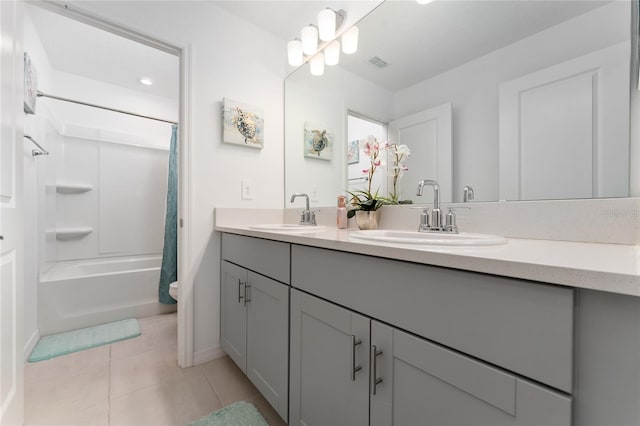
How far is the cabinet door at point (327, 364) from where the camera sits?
29.5 inches

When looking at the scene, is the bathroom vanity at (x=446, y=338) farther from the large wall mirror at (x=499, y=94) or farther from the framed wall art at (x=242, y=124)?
the framed wall art at (x=242, y=124)

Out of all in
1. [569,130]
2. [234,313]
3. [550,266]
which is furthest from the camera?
[234,313]

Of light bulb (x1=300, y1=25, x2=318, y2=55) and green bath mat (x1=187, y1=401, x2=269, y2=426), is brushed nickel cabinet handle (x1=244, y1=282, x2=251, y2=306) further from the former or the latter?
light bulb (x1=300, y1=25, x2=318, y2=55)

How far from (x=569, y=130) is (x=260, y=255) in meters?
1.23

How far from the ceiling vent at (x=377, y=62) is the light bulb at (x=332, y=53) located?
0.29 m

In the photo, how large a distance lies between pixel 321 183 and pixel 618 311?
1514 mm

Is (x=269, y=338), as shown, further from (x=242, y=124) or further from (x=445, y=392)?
(x=242, y=124)

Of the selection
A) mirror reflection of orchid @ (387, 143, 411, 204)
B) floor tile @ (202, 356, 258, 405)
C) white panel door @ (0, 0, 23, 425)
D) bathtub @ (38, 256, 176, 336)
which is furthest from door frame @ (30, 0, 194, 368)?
mirror reflection of orchid @ (387, 143, 411, 204)

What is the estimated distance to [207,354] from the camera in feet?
5.48

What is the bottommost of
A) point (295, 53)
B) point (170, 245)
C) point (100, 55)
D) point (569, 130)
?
point (170, 245)

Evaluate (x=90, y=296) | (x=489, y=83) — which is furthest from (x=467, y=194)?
(x=90, y=296)

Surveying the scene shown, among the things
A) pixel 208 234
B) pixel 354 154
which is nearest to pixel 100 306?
pixel 208 234

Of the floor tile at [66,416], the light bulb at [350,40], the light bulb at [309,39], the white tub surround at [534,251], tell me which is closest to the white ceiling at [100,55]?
the light bulb at [309,39]

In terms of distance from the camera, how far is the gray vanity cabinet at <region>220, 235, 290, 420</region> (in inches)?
42.3
